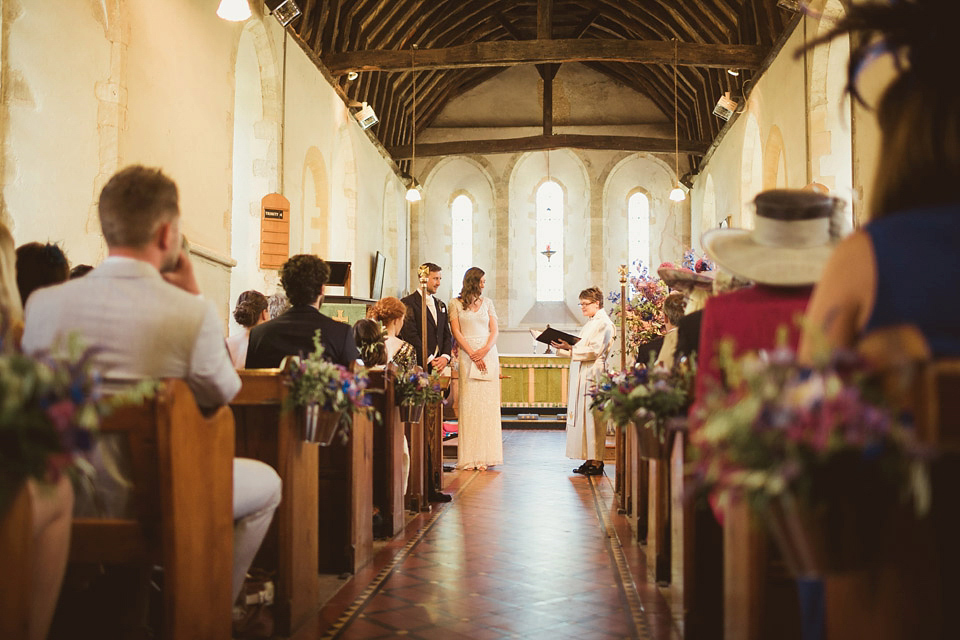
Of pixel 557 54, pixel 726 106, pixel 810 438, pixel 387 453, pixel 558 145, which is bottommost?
pixel 387 453

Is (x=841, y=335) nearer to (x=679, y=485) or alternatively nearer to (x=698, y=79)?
(x=679, y=485)

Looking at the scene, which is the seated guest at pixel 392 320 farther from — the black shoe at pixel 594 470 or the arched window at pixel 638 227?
the arched window at pixel 638 227

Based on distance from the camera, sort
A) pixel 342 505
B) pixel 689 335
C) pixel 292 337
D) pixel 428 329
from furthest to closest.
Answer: pixel 428 329, pixel 342 505, pixel 292 337, pixel 689 335

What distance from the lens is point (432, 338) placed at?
20.4 feet

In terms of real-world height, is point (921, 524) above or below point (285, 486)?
above

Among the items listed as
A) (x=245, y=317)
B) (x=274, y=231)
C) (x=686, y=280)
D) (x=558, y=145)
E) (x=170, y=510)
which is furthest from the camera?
(x=558, y=145)

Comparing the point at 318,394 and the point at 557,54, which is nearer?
the point at 318,394

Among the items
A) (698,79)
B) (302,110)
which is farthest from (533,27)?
(302,110)

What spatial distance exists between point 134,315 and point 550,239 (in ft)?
47.1

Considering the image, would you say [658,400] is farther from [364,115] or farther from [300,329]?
[364,115]

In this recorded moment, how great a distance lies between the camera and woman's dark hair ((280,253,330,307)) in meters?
3.47

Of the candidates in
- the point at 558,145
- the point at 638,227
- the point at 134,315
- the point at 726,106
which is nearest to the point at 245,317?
the point at 134,315

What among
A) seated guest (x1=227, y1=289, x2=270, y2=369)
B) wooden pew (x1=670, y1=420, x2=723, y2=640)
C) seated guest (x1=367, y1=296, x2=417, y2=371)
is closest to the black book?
seated guest (x1=367, y1=296, x2=417, y2=371)

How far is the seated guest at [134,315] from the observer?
1.94 metres
